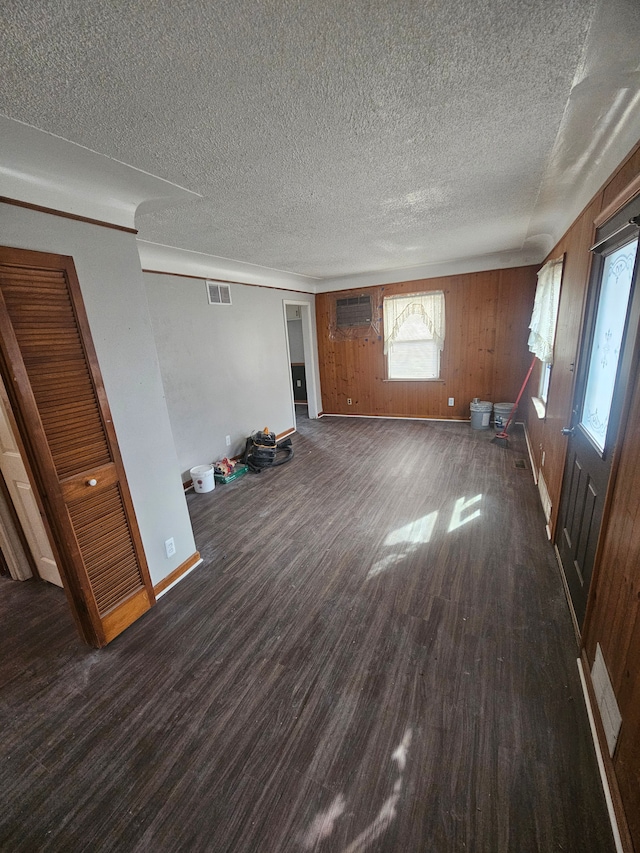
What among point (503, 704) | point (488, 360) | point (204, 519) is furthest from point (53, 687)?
point (488, 360)

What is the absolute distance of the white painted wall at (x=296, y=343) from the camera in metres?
7.56

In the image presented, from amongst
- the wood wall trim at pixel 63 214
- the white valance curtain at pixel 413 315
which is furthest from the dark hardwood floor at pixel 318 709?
the white valance curtain at pixel 413 315

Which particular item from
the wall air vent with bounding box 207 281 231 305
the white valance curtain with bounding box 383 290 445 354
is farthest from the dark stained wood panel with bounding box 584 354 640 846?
the white valance curtain with bounding box 383 290 445 354

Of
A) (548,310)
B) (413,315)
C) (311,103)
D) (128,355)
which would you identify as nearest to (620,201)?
(311,103)

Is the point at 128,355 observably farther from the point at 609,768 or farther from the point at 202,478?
the point at 609,768

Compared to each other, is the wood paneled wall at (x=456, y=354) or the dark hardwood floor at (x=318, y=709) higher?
the wood paneled wall at (x=456, y=354)

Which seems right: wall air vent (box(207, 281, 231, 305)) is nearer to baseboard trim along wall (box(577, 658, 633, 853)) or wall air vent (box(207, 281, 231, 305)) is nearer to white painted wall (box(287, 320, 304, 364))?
white painted wall (box(287, 320, 304, 364))

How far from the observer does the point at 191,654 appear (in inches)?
70.0

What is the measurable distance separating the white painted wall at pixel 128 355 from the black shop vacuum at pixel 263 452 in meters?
1.87

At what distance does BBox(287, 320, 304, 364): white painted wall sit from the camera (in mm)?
7559

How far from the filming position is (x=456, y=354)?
528 centimetres

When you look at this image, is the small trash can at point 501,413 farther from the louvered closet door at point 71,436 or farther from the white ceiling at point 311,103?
the louvered closet door at point 71,436

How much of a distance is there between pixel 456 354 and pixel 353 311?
1.92 m

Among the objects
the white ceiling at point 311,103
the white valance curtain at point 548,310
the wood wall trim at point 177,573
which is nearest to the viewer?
the white ceiling at point 311,103
